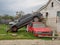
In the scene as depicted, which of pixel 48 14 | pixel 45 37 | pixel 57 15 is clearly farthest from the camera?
pixel 48 14

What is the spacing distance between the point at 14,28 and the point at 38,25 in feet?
11.4

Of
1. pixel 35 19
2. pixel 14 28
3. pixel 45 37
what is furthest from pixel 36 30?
pixel 35 19

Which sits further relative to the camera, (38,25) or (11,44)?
(38,25)

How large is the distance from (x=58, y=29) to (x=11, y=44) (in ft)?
38.3

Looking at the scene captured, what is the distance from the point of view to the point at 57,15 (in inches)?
1056

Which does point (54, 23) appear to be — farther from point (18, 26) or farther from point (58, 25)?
point (18, 26)

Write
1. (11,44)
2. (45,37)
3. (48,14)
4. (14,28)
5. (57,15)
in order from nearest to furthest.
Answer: (11,44), (45,37), (14,28), (57,15), (48,14)

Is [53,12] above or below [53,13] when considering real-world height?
above

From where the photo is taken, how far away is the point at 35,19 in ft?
88.5

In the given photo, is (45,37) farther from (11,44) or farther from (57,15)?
(57,15)

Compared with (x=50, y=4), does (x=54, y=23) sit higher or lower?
lower

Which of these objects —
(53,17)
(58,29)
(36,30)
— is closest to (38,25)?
(36,30)

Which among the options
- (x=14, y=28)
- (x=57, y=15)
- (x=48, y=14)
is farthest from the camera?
(x=48, y=14)

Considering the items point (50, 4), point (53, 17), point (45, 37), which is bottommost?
point (45, 37)
